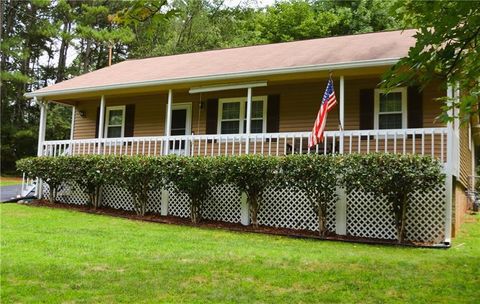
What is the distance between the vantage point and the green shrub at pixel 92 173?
11250mm

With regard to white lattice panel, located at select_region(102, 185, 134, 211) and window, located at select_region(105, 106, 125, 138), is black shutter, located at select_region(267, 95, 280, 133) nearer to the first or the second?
white lattice panel, located at select_region(102, 185, 134, 211)

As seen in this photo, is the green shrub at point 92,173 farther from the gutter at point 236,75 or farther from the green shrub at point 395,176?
the green shrub at point 395,176

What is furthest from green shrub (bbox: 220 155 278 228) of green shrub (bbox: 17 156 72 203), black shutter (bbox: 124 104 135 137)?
black shutter (bbox: 124 104 135 137)

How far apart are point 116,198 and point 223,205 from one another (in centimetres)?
315

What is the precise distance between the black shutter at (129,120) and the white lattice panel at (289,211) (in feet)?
19.4

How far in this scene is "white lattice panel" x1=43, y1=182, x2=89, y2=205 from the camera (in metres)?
12.5

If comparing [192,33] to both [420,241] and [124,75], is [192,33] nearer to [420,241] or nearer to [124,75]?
[124,75]

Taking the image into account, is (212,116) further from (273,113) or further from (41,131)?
(41,131)

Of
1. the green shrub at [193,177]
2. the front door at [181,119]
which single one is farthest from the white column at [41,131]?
the green shrub at [193,177]

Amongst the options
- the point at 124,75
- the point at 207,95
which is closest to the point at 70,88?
the point at 124,75

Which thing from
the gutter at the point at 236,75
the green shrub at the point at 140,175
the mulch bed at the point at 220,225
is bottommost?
the mulch bed at the point at 220,225

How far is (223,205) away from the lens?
1047cm

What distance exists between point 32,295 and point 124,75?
10.3 metres

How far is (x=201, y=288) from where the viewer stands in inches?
191
